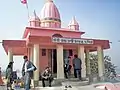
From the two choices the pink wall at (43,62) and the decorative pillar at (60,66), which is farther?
the pink wall at (43,62)

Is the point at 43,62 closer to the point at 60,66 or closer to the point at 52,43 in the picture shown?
the point at 60,66

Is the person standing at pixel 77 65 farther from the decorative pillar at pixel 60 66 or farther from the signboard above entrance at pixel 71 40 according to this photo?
the signboard above entrance at pixel 71 40

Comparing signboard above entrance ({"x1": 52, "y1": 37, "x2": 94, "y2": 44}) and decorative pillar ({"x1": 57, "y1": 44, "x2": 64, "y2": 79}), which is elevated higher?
signboard above entrance ({"x1": 52, "y1": 37, "x2": 94, "y2": 44})

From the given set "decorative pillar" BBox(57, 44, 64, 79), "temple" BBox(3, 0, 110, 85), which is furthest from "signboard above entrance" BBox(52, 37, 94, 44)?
"decorative pillar" BBox(57, 44, 64, 79)

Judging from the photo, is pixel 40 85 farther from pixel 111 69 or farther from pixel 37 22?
pixel 111 69

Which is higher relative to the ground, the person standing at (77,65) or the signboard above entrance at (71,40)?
the signboard above entrance at (71,40)

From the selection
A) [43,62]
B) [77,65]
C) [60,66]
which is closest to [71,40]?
[77,65]

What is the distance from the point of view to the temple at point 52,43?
10469 millimetres

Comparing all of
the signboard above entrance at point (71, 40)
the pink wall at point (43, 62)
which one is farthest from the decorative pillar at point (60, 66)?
the pink wall at point (43, 62)

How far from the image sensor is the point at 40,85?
391 inches

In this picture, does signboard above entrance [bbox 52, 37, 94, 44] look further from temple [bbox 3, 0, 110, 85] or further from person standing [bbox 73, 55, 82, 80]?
person standing [bbox 73, 55, 82, 80]

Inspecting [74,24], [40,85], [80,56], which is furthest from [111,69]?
[40,85]

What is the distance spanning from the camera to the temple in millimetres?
10469

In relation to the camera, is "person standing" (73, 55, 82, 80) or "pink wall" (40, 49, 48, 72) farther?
"pink wall" (40, 49, 48, 72)
